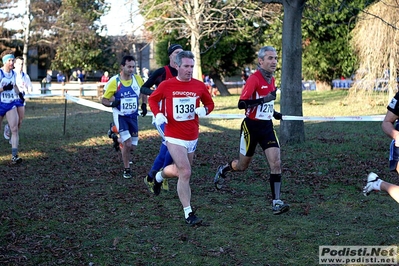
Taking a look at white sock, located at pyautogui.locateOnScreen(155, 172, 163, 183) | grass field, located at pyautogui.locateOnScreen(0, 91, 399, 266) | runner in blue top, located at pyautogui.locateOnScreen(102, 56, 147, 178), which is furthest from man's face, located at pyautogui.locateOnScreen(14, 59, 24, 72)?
white sock, located at pyautogui.locateOnScreen(155, 172, 163, 183)

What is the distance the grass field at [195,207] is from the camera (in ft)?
20.2

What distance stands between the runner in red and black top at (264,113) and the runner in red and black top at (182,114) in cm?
77

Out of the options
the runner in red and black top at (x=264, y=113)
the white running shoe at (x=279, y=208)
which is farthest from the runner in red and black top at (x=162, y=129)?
the white running shoe at (x=279, y=208)

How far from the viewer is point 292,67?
13641 millimetres

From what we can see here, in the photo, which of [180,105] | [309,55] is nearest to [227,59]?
[309,55]

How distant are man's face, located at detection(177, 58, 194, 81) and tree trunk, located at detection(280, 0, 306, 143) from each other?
6.85 m

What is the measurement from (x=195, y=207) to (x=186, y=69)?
208cm

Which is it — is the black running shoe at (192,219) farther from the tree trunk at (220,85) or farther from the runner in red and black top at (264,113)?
the tree trunk at (220,85)

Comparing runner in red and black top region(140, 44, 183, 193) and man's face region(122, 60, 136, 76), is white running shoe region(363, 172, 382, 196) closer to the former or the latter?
runner in red and black top region(140, 44, 183, 193)

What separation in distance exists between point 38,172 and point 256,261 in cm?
651

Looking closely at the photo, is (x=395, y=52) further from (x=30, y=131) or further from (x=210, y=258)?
(x=210, y=258)

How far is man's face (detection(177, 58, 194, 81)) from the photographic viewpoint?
7.11 meters

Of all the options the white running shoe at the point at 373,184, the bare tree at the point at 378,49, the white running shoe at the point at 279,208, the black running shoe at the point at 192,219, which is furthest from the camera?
the bare tree at the point at 378,49

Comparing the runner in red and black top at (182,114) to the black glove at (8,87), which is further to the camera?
the black glove at (8,87)
